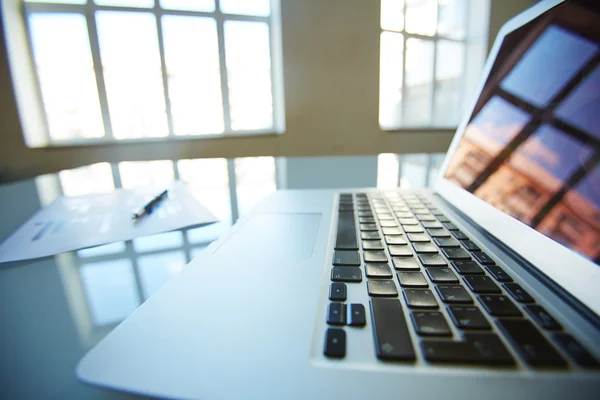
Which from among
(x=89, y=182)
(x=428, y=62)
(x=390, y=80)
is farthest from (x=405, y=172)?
(x=428, y=62)

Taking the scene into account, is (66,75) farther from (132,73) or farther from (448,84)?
(448,84)

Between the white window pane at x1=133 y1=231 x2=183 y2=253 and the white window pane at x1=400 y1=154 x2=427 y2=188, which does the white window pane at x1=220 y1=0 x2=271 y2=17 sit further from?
the white window pane at x1=133 y1=231 x2=183 y2=253

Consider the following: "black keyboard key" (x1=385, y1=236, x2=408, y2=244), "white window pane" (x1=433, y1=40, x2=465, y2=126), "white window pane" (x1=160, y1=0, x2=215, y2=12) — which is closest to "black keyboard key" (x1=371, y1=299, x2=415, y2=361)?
"black keyboard key" (x1=385, y1=236, x2=408, y2=244)

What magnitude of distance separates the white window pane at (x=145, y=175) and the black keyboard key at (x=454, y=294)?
0.58 m

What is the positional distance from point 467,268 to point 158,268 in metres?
0.26

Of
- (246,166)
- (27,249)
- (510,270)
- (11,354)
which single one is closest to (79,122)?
(246,166)

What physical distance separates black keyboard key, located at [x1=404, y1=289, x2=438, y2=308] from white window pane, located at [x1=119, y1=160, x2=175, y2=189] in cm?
57

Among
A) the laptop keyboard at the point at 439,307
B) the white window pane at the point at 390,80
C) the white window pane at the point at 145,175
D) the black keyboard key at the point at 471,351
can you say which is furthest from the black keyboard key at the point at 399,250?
the white window pane at the point at 390,80

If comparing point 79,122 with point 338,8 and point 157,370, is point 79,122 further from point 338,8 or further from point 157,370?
point 157,370

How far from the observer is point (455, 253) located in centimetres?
24

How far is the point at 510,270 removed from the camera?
0.21 metres

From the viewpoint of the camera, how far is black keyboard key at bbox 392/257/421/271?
216mm

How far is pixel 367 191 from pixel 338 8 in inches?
109

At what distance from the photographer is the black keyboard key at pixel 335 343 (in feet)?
0.44
